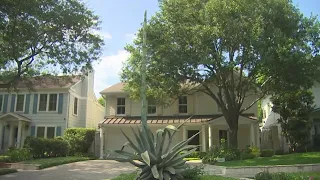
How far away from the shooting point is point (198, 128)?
27562 millimetres

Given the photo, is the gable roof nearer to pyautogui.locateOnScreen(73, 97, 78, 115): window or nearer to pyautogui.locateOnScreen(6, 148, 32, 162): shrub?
pyautogui.locateOnScreen(73, 97, 78, 115): window

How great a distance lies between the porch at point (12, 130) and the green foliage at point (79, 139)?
518cm

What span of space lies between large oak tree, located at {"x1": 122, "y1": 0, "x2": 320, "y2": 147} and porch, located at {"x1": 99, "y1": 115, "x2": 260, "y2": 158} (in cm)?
301

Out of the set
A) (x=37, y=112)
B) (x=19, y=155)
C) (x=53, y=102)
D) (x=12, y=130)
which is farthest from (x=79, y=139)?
(x=12, y=130)

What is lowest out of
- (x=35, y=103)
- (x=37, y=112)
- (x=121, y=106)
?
(x=37, y=112)

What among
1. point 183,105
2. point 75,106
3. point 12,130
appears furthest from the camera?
point 75,106

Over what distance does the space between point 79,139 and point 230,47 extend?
573 inches

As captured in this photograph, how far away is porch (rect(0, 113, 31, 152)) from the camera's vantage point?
29.2m

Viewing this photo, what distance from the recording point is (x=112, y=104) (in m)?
29.7

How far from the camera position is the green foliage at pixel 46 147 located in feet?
73.5

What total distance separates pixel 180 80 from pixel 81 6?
790 centimetres

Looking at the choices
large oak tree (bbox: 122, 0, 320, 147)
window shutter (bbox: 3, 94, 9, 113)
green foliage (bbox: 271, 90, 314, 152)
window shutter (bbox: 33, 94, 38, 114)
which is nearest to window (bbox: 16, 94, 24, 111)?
window shutter (bbox: 3, 94, 9, 113)

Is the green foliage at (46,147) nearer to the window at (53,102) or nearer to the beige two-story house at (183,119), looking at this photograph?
the beige two-story house at (183,119)

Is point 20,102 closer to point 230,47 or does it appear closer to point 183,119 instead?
point 183,119
